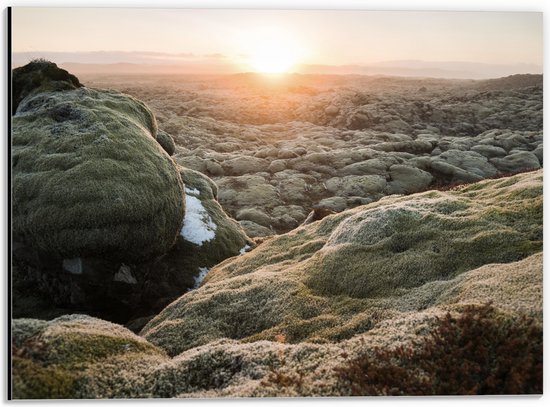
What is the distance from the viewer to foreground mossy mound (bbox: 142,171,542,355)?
38.7 ft

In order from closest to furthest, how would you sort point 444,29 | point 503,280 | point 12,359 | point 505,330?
point 505,330
point 12,359
point 503,280
point 444,29

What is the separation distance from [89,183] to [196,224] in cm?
549

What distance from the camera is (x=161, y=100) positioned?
120 ft

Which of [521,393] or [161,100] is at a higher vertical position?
[161,100]

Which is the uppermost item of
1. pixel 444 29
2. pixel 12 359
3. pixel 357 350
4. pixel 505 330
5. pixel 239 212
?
pixel 444 29

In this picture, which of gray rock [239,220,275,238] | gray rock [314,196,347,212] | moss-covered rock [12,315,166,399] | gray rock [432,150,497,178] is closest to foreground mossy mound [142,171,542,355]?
moss-covered rock [12,315,166,399]

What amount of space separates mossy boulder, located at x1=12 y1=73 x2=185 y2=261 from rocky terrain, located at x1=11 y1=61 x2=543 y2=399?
0.05 meters

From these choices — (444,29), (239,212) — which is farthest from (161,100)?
(444,29)

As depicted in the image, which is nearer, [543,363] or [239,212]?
[543,363]

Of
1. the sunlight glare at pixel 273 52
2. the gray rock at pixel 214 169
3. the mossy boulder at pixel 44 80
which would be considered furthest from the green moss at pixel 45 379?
the gray rock at pixel 214 169

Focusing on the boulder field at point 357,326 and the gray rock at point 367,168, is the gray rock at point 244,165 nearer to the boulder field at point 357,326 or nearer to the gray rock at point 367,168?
→ the gray rock at point 367,168

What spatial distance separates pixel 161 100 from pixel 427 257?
2772 centimetres

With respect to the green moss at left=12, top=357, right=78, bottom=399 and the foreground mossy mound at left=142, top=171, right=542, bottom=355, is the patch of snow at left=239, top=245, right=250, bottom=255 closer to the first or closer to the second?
the foreground mossy mound at left=142, top=171, right=542, bottom=355

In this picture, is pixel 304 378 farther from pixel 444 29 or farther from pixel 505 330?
pixel 444 29
